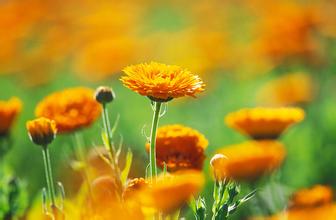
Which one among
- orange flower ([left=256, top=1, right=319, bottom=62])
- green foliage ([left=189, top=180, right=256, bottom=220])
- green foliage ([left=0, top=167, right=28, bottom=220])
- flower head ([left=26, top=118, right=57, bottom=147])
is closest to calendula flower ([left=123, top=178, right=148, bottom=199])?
green foliage ([left=189, top=180, right=256, bottom=220])

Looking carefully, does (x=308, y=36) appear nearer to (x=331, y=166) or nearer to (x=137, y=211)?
(x=331, y=166)

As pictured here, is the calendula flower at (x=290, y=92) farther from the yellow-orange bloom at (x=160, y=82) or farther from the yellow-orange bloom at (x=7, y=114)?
the yellow-orange bloom at (x=160, y=82)

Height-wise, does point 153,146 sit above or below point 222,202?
above

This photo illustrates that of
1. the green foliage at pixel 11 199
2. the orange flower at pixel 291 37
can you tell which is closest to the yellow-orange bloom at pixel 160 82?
the green foliage at pixel 11 199

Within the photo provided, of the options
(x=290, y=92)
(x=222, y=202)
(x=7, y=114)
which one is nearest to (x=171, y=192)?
(x=222, y=202)

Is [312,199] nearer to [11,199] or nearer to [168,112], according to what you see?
[11,199]

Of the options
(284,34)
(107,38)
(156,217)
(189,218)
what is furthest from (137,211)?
(107,38)

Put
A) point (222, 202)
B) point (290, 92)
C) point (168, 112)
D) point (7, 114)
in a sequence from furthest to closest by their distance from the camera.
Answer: point (168, 112) < point (290, 92) < point (7, 114) < point (222, 202)
